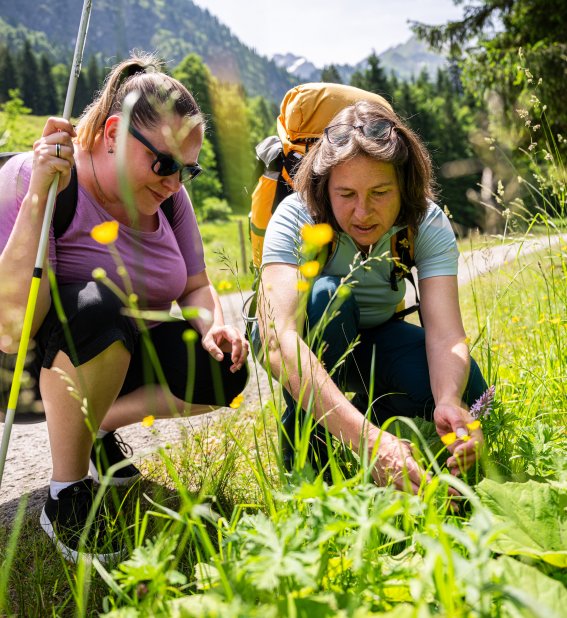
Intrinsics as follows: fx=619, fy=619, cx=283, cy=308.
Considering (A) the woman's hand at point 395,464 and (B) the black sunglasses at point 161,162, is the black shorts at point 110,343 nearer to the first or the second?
(B) the black sunglasses at point 161,162

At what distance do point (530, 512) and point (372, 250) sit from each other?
1230 millimetres

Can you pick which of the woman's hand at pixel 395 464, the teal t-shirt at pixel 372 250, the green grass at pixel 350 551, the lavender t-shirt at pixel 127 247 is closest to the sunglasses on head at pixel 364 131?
the teal t-shirt at pixel 372 250

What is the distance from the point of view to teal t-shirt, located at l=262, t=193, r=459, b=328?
228 cm

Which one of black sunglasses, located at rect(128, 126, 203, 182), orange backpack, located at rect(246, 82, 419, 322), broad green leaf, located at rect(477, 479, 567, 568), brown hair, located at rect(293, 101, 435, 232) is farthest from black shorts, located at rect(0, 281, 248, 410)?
broad green leaf, located at rect(477, 479, 567, 568)

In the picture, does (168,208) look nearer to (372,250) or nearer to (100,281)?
(100,281)

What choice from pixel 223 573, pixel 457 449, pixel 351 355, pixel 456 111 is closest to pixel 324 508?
pixel 223 573

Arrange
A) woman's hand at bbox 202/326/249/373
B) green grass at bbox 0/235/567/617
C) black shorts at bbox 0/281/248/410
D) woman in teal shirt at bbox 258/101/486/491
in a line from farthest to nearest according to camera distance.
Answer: woman's hand at bbox 202/326/249/373
woman in teal shirt at bbox 258/101/486/491
black shorts at bbox 0/281/248/410
green grass at bbox 0/235/567/617

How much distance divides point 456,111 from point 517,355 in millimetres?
61442

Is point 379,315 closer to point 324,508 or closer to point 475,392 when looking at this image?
point 475,392

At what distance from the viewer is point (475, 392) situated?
2258 mm

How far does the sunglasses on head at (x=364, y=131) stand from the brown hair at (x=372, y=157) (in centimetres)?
1

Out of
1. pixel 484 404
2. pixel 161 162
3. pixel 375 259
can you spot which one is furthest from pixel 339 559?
pixel 161 162

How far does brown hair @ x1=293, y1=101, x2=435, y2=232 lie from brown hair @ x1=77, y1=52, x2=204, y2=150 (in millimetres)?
459

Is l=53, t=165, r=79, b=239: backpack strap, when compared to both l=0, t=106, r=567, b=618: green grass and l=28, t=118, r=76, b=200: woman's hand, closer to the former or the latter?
l=28, t=118, r=76, b=200: woman's hand
